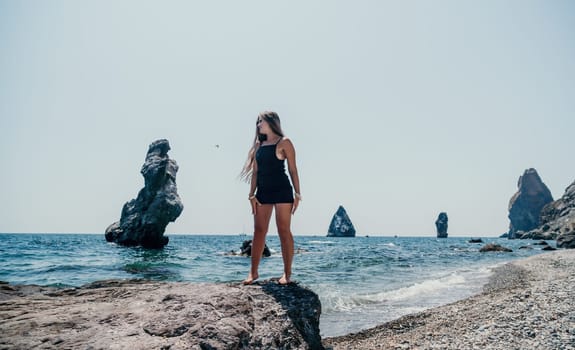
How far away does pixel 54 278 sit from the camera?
16047mm

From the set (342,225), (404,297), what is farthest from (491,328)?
(342,225)

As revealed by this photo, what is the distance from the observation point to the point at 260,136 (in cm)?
568

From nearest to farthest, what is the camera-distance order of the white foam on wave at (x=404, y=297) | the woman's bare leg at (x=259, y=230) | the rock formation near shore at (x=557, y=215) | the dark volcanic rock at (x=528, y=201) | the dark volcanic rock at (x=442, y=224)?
1. the woman's bare leg at (x=259, y=230)
2. the white foam on wave at (x=404, y=297)
3. the rock formation near shore at (x=557, y=215)
4. the dark volcanic rock at (x=442, y=224)
5. the dark volcanic rock at (x=528, y=201)

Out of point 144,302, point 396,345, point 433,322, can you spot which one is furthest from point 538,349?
point 144,302

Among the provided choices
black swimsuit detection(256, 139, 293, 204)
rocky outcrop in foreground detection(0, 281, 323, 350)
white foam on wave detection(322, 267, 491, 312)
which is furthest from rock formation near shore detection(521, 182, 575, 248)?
rocky outcrop in foreground detection(0, 281, 323, 350)

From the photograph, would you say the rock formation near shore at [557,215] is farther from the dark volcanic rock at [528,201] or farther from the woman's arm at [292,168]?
the woman's arm at [292,168]

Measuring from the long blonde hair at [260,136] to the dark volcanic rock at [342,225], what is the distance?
155 m

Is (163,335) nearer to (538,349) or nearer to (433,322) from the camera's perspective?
(538,349)

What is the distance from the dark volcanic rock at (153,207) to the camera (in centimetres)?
4475

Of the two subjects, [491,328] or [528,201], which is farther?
[528,201]

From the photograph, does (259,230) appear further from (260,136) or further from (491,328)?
(491,328)

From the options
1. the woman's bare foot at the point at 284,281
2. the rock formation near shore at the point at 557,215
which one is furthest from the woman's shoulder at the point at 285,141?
the rock formation near shore at the point at 557,215

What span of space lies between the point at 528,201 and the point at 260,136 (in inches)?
7077

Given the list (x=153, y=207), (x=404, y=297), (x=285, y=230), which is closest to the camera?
(x=285, y=230)
